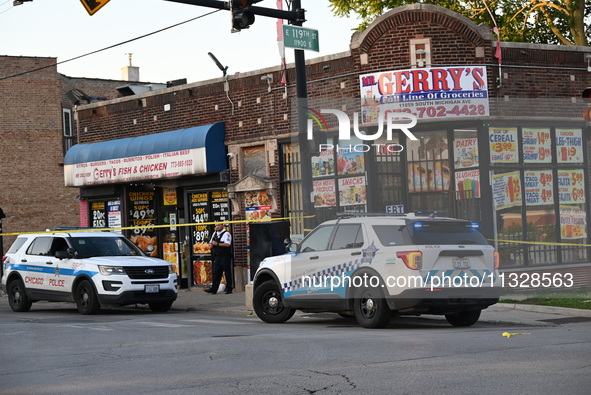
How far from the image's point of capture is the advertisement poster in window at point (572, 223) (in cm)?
2148

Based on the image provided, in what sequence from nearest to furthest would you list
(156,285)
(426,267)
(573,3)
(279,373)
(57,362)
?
(279,373) < (57,362) < (426,267) < (156,285) < (573,3)

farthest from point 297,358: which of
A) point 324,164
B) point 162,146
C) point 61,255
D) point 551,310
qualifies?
point 162,146

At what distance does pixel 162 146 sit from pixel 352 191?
6458 mm

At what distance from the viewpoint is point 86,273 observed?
1850 cm

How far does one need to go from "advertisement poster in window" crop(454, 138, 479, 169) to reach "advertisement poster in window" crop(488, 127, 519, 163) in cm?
38

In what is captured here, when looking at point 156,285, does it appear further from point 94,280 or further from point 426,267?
point 426,267

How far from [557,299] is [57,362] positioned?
10.3 meters

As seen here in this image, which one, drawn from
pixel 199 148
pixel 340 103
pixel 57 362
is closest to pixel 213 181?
pixel 199 148

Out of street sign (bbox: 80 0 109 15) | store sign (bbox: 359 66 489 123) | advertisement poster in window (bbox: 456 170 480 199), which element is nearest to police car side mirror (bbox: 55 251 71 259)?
street sign (bbox: 80 0 109 15)

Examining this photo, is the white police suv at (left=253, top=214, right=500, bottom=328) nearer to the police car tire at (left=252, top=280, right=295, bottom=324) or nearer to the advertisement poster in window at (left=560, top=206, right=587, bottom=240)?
the police car tire at (left=252, top=280, right=295, bottom=324)

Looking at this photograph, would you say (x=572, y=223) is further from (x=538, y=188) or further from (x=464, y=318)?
(x=464, y=318)

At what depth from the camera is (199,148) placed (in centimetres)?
2411

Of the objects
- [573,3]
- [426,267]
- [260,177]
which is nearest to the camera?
[426,267]

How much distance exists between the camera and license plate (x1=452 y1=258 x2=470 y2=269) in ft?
43.3
